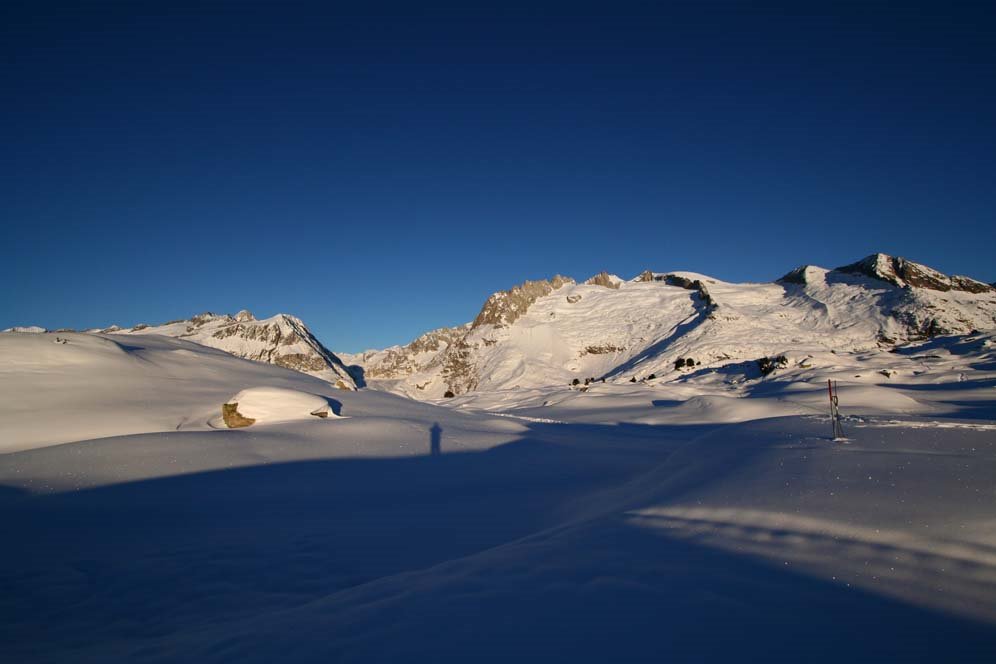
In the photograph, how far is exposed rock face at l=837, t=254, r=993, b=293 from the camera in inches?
2151

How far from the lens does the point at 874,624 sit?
7.43 feet

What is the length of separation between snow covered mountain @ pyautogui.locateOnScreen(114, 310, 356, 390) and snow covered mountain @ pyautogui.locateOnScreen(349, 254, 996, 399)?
46.4 ft

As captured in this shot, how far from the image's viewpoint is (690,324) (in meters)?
60.5

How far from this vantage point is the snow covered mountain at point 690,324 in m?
49.1

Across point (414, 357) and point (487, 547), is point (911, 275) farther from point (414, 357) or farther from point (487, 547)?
point (414, 357)

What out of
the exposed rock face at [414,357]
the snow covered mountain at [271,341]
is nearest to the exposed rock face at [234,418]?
the snow covered mountain at [271,341]

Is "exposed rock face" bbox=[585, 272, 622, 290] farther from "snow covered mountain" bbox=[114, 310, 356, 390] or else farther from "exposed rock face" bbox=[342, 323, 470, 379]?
"snow covered mountain" bbox=[114, 310, 356, 390]

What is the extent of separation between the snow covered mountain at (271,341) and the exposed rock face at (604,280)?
47054 mm

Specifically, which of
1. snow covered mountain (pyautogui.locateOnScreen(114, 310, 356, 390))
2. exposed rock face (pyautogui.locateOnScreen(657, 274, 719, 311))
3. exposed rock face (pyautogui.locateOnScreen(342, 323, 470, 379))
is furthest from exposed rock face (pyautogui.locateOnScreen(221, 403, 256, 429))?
exposed rock face (pyautogui.locateOnScreen(342, 323, 470, 379))

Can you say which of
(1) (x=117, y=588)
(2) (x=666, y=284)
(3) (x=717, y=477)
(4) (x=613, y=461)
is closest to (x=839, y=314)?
(2) (x=666, y=284)

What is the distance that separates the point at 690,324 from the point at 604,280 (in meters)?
31.6

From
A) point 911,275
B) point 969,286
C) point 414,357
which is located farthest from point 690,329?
point 414,357

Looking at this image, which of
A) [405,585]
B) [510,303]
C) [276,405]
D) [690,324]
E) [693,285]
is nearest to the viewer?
[405,585]

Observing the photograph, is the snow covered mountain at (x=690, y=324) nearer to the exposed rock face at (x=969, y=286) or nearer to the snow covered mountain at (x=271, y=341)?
the exposed rock face at (x=969, y=286)
